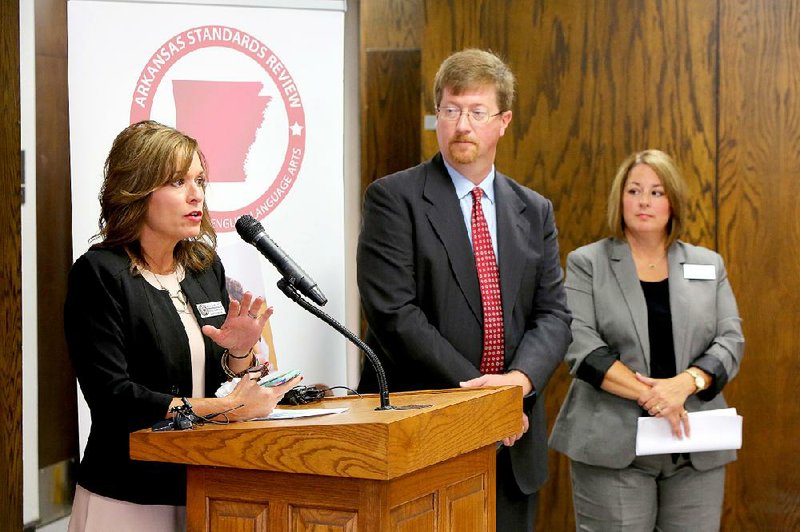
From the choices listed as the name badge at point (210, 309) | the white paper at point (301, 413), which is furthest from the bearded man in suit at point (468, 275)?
the white paper at point (301, 413)

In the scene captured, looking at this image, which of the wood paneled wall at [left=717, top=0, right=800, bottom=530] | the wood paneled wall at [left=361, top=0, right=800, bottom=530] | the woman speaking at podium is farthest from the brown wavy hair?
the wood paneled wall at [left=717, top=0, right=800, bottom=530]

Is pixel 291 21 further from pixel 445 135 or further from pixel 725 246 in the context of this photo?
pixel 725 246

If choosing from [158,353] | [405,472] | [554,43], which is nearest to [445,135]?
[158,353]

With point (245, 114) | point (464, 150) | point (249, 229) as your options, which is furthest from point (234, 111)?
point (249, 229)

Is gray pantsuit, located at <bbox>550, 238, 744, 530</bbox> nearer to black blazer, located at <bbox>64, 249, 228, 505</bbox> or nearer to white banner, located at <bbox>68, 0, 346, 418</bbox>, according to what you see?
white banner, located at <bbox>68, 0, 346, 418</bbox>

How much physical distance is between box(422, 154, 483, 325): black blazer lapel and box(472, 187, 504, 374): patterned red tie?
0.02 meters

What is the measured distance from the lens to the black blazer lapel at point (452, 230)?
3.01 meters

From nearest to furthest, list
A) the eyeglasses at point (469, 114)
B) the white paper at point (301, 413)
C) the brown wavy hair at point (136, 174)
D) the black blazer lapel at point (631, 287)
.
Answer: the white paper at point (301, 413) → the brown wavy hair at point (136, 174) → the eyeglasses at point (469, 114) → the black blazer lapel at point (631, 287)

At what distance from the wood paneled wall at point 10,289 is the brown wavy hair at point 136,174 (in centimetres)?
51

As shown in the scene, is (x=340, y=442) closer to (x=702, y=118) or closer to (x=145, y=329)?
(x=145, y=329)

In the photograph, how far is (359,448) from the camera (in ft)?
6.09

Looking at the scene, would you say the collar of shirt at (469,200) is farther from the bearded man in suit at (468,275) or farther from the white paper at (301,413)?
the white paper at (301,413)

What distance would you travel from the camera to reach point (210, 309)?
8.23 feet

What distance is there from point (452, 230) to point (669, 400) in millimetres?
1096
